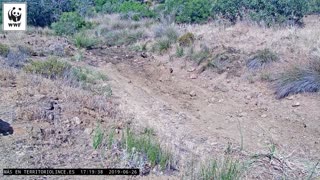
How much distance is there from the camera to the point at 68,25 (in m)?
20.8

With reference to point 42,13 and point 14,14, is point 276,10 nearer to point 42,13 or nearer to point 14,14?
point 14,14

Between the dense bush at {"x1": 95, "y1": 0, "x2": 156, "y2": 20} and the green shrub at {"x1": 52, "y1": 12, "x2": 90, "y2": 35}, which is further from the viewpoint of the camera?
the dense bush at {"x1": 95, "y1": 0, "x2": 156, "y2": 20}

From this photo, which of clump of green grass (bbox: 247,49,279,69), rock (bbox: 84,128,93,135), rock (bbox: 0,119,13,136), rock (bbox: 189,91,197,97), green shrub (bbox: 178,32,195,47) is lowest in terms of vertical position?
rock (bbox: 189,91,197,97)

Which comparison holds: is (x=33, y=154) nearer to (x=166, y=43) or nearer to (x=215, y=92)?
(x=215, y=92)

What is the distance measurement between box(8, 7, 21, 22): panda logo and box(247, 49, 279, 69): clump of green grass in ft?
29.2

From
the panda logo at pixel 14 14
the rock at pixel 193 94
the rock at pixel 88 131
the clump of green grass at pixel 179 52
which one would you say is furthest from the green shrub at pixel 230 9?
the rock at pixel 88 131

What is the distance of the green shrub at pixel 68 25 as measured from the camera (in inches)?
808

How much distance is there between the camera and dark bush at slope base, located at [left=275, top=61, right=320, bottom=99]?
26.8 feet

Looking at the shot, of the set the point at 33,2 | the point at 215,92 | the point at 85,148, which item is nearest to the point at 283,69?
the point at 215,92

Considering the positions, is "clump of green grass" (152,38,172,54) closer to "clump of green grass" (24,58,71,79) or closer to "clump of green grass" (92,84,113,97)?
"clump of green grass" (92,84,113,97)

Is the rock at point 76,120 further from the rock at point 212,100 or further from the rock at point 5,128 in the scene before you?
the rock at point 212,100

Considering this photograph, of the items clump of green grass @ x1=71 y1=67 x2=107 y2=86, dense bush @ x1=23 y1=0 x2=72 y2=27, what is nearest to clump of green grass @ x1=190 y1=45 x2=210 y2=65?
clump of green grass @ x1=71 y1=67 x2=107 y2=86

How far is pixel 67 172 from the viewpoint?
4352 mm

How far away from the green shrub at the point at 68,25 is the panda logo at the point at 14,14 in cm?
434
